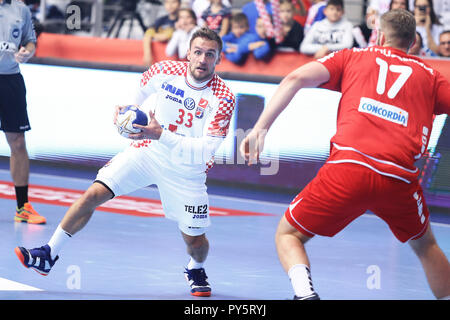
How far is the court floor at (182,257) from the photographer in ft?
19.6

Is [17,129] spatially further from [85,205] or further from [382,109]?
[382,109]

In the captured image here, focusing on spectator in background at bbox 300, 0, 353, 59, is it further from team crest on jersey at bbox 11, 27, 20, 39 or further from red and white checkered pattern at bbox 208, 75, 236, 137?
red and white checkered pattern at bbox 208, 75, 236, 137

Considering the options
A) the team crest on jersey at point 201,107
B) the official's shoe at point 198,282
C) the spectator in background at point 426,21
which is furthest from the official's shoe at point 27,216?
the spectator in background at point 426,21

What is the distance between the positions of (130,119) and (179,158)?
2.26 feet

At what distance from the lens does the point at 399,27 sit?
466 cm

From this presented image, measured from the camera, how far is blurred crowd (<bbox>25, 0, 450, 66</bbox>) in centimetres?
1044

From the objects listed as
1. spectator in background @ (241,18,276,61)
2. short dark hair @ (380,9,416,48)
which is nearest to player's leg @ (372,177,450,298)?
short dark hair @ (380,9,416,48)

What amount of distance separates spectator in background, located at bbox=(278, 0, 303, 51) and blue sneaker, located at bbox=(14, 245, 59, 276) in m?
6.10

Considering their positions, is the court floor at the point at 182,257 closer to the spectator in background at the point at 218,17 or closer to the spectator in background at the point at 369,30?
the spectator in background at the point at 369,30

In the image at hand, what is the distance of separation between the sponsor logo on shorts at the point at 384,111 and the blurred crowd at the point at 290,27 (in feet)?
18.0

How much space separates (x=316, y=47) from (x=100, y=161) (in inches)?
134

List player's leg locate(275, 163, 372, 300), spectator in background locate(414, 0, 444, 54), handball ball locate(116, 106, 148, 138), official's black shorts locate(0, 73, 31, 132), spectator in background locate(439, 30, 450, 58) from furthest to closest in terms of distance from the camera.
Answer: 1. spectator in background locate(414, 0, 444, 54)
2. spectator in background locate(439, 30, 450, 58)
3. official's black shorts locate(0, 73, 31, 132)
4. handball ball locate(116, 106, 148, 138)
5. player's leg locate(275, 163, 372, 300)
